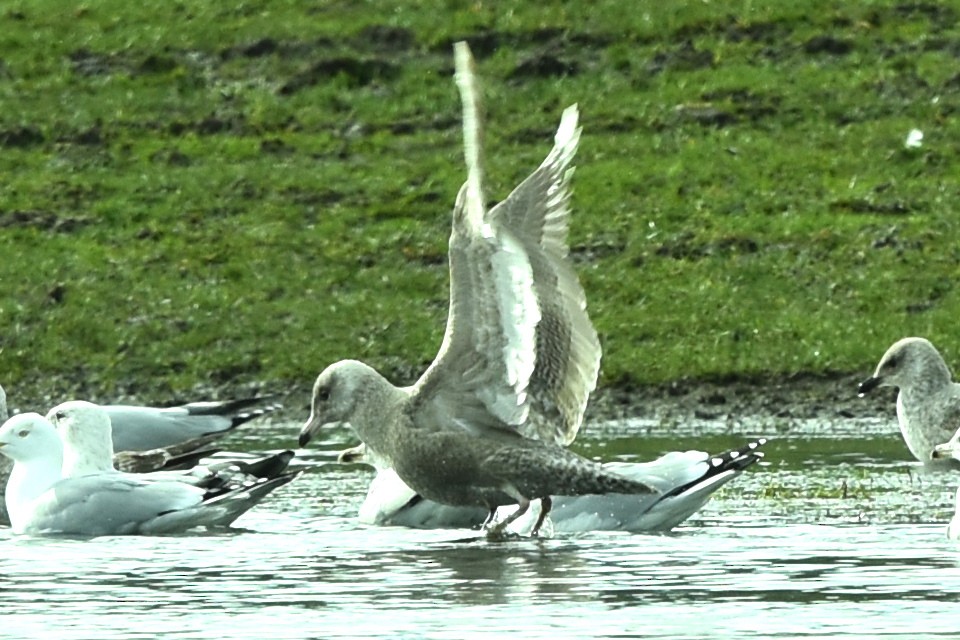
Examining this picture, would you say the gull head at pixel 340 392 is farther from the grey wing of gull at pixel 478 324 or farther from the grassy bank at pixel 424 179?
the grassy bank at pixel 424 179

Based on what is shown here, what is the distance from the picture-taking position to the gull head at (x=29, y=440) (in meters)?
13.0

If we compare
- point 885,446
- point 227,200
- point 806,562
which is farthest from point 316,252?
point 806,562

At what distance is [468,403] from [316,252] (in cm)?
1399

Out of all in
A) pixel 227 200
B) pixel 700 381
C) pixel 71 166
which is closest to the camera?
pixel 700 381

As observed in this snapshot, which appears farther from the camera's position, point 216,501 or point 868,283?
point 868,283

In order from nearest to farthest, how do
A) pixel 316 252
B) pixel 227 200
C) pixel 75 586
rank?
pixel 75 586
pixel 316 252
pixel 227 200

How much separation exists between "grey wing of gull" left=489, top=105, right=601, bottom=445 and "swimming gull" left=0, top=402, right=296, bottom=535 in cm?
139

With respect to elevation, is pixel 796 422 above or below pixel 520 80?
below

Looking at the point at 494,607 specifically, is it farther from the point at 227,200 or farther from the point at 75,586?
the point at 227,200

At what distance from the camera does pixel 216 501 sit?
12352 millimetres

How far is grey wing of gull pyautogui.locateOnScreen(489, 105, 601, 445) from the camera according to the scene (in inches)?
477

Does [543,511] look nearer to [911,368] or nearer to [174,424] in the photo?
[174,424]

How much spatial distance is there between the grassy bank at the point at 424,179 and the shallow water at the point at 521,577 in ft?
29.4

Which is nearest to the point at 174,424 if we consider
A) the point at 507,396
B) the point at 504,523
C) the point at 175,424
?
the point at 175,424
